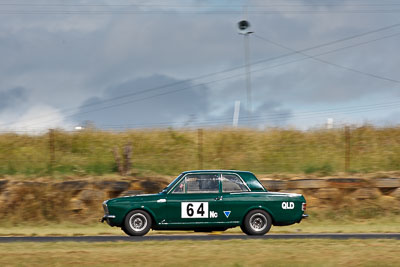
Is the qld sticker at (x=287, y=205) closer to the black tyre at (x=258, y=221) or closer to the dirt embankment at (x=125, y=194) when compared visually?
the black tyre at (x=258, y=221)

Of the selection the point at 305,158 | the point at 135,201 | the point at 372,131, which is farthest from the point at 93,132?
the point at 135,201

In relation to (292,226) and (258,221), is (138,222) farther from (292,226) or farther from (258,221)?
(292,226)

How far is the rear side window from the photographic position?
16.4 metres

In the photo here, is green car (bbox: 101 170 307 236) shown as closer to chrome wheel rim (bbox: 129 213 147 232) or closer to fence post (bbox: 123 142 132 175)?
chrome wheel rim (bbox: 129 213 147 232)

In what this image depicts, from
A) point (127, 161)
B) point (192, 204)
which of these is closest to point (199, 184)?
point (192, 204)

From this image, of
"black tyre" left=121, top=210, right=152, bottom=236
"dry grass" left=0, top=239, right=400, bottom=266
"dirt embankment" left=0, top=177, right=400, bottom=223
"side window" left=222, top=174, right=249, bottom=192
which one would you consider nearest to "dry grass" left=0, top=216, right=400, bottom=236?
"dirt embankment" left=0, top=177, right=400, bottom=223

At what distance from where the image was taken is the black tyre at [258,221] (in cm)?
1622

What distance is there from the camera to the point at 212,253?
12.2 metres

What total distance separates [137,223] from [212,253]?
14.0ft

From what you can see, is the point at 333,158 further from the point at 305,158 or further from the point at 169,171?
the point at 169,171

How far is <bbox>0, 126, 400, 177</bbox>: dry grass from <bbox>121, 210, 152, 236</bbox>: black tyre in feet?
35.2

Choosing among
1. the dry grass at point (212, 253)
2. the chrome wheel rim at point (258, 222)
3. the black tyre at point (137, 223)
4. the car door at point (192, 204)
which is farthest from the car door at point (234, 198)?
the dry grass at point (212, 253)

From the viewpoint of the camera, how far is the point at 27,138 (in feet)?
103

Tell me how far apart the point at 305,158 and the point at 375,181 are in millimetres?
3986
